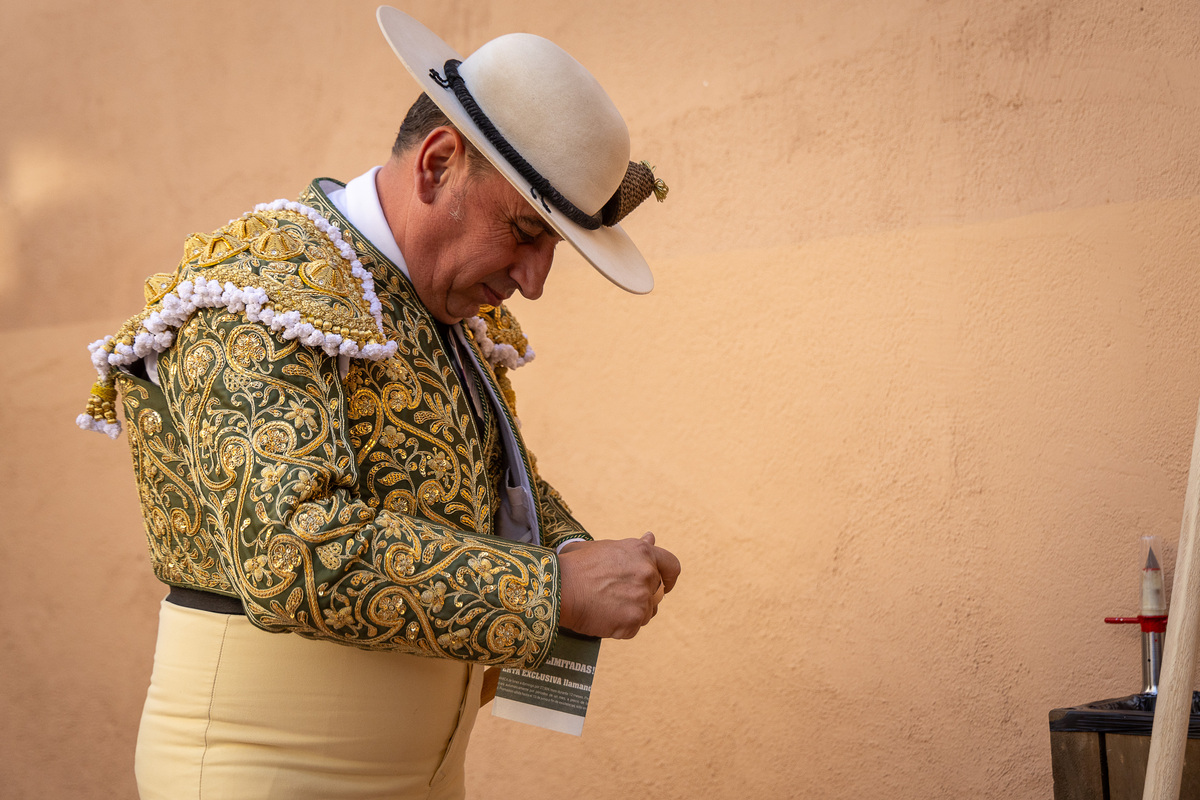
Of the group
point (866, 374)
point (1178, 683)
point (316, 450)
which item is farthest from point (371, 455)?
point (866, 374)

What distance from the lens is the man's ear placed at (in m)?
1.15

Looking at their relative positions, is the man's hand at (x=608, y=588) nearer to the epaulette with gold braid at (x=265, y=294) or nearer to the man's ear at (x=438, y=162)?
the epaulette with gold braid at (x=265, y=294)

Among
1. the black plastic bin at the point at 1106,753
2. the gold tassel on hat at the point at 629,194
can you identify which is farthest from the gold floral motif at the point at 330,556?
the black plastic bin at the point at 1106,753

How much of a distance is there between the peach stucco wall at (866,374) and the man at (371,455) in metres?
0.87

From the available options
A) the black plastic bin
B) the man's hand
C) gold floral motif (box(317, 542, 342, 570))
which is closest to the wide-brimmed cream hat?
the man's hand

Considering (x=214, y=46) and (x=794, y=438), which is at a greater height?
(x=214, y=46)

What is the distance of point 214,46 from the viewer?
2.89m

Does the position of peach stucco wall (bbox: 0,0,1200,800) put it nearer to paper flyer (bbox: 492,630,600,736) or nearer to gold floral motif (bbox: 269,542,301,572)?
paper flyer (bbox: 492,630,600,736)

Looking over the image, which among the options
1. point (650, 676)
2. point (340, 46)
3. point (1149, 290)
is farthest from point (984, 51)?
point (340, 46)

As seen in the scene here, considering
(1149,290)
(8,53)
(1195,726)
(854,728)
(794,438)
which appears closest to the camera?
(1195,726)

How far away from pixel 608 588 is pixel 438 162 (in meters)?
0.52

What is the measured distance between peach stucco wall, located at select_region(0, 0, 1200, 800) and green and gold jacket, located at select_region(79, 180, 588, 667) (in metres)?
1.02

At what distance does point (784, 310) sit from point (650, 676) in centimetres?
81

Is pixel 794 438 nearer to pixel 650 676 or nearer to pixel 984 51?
pixel 650 676
